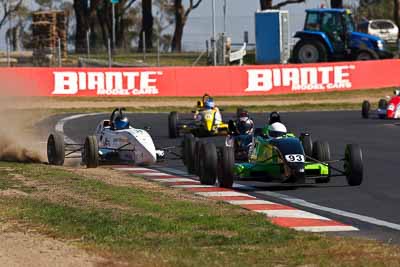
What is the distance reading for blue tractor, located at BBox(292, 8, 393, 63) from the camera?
52406 millimetres

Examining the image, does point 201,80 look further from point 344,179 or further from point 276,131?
point 276,131

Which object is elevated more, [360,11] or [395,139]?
[360,11]

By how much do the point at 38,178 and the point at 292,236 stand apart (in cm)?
734

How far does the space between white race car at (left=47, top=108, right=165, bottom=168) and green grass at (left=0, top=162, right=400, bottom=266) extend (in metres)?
4.10

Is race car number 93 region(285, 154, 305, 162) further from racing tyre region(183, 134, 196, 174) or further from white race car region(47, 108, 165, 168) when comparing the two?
white race car region(47, 108, 165, 168)

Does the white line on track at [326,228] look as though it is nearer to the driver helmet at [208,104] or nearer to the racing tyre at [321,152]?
the racing tyre at [321,152]

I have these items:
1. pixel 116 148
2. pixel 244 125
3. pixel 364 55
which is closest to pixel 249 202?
pixel 244 125

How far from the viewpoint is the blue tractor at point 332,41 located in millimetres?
52406

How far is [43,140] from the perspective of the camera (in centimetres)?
2717

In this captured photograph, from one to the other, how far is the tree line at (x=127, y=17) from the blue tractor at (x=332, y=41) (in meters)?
7.20

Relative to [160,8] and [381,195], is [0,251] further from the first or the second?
[160,8]

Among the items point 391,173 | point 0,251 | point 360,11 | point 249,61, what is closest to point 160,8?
point 360,11

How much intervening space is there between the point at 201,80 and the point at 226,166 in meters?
28.7

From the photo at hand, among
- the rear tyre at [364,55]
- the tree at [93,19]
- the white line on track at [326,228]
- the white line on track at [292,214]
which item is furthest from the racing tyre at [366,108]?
the tree at [93,19]
